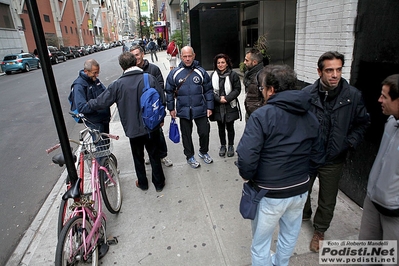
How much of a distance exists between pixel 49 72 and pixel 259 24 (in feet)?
32.6

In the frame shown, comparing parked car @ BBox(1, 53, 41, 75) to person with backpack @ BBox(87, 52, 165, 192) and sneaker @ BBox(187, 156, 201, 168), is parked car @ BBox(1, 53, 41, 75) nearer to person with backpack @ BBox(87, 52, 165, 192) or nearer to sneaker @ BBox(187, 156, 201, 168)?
sneaker @ BBox(187, 156, 201, 168)

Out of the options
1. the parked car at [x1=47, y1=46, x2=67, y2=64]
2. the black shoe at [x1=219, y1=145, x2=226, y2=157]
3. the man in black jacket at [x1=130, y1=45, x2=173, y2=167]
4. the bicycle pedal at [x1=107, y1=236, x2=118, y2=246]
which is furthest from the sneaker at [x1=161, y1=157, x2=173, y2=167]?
the parked car at [x1=47, y1=46, x2=67, y2=64]

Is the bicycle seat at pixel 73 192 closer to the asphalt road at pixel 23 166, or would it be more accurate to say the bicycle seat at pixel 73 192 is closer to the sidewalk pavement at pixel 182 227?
the sidewalk pavement at pixel 182 227

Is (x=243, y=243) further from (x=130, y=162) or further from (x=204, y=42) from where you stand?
(x=204, y=42)

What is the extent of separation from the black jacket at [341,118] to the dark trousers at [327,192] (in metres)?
0.16

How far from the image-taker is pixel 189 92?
4.15 m

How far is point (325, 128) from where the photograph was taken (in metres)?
2.44

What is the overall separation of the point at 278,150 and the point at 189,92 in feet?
8.22

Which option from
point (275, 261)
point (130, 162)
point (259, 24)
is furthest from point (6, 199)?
point (259, 24)

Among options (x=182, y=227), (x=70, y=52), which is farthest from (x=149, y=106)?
(x=70, y=52)

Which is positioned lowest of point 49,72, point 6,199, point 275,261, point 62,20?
point 6,199

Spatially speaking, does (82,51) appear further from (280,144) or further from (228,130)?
(280,144)

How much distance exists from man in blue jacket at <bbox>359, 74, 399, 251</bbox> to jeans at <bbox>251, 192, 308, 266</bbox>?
46 cm

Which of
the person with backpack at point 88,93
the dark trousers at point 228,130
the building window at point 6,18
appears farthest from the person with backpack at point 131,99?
the building window at point 6,18
